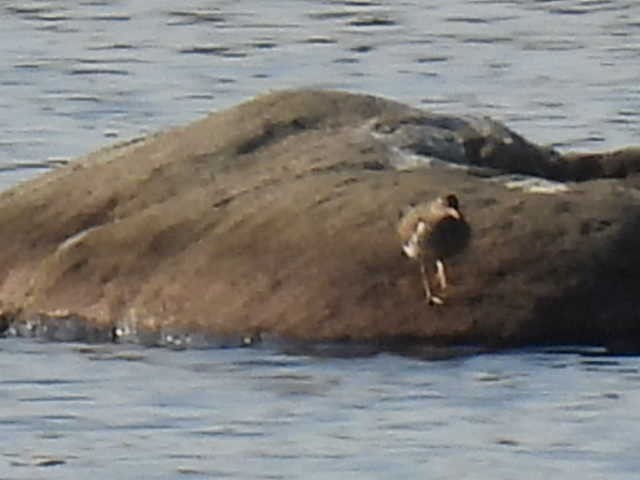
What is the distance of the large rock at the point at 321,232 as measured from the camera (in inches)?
503

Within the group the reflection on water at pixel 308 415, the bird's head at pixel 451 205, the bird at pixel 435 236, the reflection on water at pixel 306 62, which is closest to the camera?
the reflection on water at pixel 308 415

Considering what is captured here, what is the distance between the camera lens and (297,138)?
14.1 metres

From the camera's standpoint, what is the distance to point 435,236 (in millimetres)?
12430

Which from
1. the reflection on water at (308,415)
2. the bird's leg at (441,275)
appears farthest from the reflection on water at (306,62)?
the bird's leg at (441,275)

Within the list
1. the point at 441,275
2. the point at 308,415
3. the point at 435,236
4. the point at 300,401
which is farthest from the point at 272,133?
the point at 308,415

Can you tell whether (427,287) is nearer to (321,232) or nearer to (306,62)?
(321,232)

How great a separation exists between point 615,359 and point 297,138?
7.07 ft

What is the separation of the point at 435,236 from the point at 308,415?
1057 mm

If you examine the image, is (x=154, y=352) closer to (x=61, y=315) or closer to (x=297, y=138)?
(x=61, y=315)

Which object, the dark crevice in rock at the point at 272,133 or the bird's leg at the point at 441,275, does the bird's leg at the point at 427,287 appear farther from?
the dark crevice in rock at the point at 272,133

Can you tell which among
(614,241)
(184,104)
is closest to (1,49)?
(184,104)

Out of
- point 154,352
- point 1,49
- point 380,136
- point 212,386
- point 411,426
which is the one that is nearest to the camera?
point 411,426

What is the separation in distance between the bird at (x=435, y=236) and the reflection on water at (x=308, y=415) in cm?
35

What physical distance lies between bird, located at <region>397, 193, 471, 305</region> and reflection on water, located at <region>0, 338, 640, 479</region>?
353 millimetres
